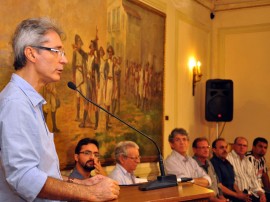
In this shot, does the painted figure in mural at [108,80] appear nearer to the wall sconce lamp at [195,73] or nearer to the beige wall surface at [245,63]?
the wall sconce lamp at [195,73]

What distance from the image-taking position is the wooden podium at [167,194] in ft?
6.82

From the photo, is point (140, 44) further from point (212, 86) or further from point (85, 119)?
point (212, 86)

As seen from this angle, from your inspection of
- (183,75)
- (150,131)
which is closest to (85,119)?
(150,131)

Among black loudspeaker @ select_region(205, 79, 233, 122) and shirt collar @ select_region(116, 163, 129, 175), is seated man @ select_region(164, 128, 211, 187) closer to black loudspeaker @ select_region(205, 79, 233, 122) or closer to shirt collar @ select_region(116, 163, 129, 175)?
shirt collar @ select_region(116, 163, 129, 175)

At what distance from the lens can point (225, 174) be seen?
604 centimetres

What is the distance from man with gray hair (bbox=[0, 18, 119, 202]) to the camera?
1677 millimetres

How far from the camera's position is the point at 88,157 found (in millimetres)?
4109

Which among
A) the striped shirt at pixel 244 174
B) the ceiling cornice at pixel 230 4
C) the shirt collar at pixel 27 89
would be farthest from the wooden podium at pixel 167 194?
the ceiling cornice at pixel 230 4

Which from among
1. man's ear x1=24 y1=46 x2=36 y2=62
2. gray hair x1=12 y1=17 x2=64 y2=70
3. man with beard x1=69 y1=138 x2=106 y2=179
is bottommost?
man with beard x1=69 y1=138 x2=106 y2=179

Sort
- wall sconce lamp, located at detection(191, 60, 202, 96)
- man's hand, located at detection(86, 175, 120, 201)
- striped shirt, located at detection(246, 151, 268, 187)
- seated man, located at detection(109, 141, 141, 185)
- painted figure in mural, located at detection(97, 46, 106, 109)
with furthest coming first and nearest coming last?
1. wall sconce lamp, located at detection(191, 60, 202, 96)
2. striped shirt, located at detection(246, 151, 268, 187)
3. painted figure in mural, located at detection(97, 46, 106, 109)
4. seated man, located at detection(109, 141, 141, 185)
5. man's hand, located at detection(86, 175, 120, 201)

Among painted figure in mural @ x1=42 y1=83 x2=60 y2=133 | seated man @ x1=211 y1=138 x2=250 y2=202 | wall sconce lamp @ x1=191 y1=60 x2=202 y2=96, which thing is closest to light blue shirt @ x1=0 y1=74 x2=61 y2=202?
painted figure in mural @ x1=42 y1=83 x2=60 y2=133

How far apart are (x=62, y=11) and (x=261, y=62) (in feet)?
15.7

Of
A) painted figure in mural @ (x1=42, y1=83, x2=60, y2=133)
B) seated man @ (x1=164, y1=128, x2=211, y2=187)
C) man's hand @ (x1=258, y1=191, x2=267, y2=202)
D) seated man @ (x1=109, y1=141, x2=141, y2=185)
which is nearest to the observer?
painted figure in mural @ (x1=42, y1=83, x2=60, y2=133)

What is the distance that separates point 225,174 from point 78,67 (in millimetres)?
2645
